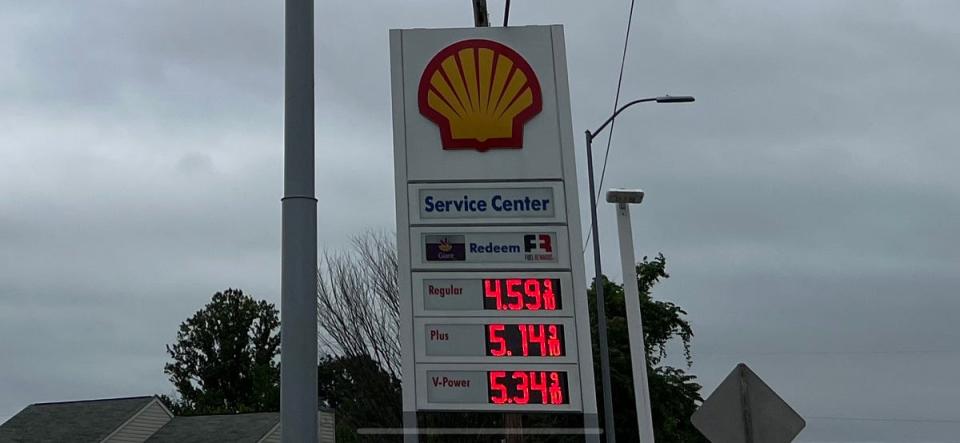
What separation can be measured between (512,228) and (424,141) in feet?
4.85

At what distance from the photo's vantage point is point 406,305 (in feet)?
36.1

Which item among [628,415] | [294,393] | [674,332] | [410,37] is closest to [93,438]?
[628,415]

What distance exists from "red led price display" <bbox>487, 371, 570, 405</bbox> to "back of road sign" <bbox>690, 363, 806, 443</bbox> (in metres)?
2.13

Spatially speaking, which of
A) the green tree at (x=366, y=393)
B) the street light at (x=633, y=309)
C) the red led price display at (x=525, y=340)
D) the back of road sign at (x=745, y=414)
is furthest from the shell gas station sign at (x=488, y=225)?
the green tree at (x=366, y=393)

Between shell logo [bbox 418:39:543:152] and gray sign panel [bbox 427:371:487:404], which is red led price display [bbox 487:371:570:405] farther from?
A: shell logo [bbox 418:39:543:152]

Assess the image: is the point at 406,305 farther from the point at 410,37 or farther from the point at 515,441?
the point at 410,37

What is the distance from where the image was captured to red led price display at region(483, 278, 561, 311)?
35.5 feet

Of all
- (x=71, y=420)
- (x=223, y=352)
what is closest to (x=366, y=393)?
(x=71, y=420)

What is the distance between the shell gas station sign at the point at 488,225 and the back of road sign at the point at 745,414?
2.19 metres

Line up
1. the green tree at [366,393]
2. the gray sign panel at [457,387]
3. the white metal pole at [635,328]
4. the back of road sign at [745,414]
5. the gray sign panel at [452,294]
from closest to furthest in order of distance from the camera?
the back of road sign at [745,414] → the gray sign panel at [457,387] → the gray sign panel at [452,294] → the white metal pole at [635,328] → the green tree at [366,393]

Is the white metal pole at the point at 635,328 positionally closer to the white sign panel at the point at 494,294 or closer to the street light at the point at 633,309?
the street light at the point at 633,309

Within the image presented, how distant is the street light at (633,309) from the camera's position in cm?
1747

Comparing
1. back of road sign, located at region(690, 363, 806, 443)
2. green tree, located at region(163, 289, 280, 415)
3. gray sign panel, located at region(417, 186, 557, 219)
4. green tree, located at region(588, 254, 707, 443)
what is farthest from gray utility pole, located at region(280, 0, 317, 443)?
green tree, located at region(163, 289, 280, 415)

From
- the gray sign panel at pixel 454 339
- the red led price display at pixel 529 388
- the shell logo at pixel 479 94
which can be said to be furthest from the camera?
the shell logo at pixel 479 94
